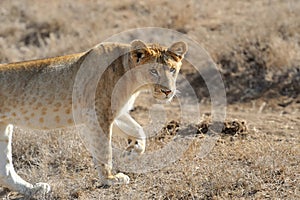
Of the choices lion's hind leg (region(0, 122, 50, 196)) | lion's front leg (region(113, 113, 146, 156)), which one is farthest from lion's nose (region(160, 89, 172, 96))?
lion's hind leg (region(0, 122, 50, 196))

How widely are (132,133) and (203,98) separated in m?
3.27

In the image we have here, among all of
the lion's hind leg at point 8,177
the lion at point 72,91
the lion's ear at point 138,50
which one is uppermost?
the lion's ear at point 138,50

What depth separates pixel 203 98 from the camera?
1003cm

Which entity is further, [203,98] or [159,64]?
[203,98]

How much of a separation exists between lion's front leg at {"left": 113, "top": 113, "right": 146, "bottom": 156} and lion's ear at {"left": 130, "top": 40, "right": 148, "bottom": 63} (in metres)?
0.94

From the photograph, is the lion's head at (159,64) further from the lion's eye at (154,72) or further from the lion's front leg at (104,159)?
the lion's front leg at (104,159)

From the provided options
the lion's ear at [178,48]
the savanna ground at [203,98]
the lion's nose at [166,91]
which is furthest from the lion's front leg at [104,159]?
the lion's ear at [178,48]

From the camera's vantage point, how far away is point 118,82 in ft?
20.8

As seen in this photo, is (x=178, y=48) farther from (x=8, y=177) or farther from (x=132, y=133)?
(x=8, y=177)

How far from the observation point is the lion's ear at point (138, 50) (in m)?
6.18

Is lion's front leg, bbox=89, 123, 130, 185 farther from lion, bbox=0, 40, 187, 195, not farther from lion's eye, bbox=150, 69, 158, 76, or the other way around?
lion's eye, bbox=150, 69, 158, 76

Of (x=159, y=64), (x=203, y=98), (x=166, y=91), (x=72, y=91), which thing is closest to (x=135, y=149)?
(x=72, y=91)

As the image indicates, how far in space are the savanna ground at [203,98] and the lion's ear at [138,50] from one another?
1226 mm

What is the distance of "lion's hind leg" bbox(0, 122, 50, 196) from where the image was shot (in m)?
6.43
